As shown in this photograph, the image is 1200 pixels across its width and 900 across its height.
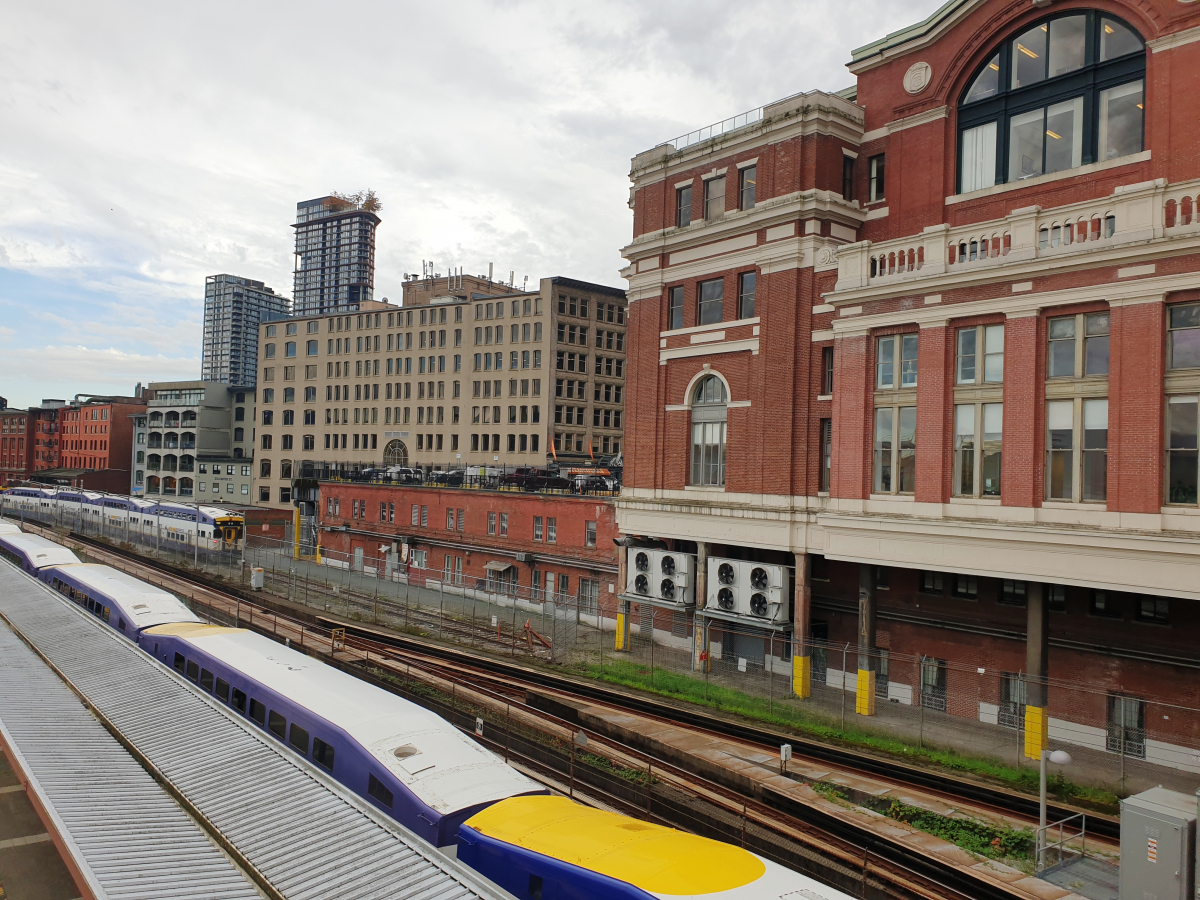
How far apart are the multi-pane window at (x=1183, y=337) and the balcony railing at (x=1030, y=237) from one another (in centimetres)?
192

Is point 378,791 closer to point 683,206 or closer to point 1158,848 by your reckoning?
point 1158,848

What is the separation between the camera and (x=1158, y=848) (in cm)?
1388

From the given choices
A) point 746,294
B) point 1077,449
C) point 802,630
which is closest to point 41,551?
point 746,294

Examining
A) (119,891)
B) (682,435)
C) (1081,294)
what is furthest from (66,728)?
(1081,294)

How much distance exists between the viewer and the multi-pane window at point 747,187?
3244cm

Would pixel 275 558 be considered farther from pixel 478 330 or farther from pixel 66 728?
pixel 66 728

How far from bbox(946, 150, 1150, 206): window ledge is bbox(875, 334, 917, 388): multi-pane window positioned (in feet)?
17.9

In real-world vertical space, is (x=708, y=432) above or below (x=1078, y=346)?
below

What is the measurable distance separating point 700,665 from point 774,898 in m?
22.6

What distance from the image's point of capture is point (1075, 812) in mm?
18688

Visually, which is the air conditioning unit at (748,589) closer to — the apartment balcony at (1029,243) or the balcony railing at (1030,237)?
the apartment balcony at (1029,243)

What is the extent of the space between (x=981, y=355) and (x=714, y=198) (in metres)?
13.6

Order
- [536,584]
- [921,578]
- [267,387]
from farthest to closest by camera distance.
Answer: [267,387]
[536,584]
[921,578]

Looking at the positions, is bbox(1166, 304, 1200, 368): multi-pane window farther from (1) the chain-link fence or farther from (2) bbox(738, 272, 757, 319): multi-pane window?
(2) bbox(738, 272, 757, 319): multi-pane window
